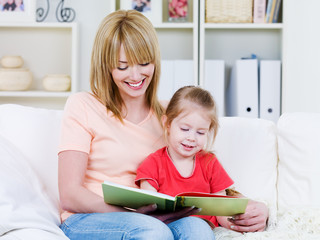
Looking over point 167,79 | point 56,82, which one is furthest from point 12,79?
point 167,79

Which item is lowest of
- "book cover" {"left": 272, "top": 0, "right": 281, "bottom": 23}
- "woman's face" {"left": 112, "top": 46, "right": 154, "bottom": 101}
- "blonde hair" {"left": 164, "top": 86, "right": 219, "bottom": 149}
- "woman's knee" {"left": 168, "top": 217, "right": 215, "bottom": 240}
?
"woman's knee" {"left": 168, "top": 217, "right": 215, "bottom": 240}

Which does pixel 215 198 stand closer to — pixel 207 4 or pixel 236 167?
pixel 236 167

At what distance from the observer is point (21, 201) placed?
4.18 ft

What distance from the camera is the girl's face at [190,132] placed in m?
1.46

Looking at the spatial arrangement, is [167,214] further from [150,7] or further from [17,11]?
[17,11]

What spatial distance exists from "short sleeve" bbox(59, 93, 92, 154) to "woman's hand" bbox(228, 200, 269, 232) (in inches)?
18.7

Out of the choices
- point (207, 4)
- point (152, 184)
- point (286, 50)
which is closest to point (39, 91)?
point (207, 4)

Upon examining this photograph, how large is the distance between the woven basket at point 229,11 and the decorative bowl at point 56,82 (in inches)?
34.8

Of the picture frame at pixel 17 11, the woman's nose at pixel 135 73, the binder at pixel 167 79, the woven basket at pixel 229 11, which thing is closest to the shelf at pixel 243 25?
the woven basket at pixel 229 11

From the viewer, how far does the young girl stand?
4.78ft

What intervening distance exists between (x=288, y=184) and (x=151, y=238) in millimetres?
686

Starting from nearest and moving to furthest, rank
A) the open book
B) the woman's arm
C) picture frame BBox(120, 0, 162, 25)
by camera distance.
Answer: the open book → the woman's arm → picture frame BBox(120, 0, 162, 25)

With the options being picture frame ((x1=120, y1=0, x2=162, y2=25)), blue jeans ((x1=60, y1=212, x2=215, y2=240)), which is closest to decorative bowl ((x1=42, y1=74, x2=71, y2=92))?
picture frame ((x1=120, y1=0, x2=162, y2=25))

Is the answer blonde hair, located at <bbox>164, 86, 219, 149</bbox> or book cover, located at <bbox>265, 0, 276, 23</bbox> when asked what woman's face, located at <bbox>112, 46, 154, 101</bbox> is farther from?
book cover, located at <bbox>265, 0, 276, 23</bbox>
